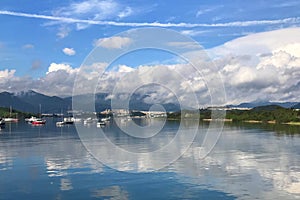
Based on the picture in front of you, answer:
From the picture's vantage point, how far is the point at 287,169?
21.5 meters

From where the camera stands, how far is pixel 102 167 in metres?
22.6

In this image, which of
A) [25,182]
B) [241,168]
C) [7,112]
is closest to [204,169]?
[241,168]

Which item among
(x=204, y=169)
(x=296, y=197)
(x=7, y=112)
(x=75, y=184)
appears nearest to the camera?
(x=296, y=197)

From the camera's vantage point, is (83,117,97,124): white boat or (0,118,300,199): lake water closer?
(0,118,300,199): lake water

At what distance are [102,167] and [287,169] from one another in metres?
9.75

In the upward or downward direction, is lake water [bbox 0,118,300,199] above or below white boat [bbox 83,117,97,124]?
below

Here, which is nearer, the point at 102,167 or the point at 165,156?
the point at 102,167

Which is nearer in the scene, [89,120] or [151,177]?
[151,177]

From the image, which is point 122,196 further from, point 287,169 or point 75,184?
point 287,169

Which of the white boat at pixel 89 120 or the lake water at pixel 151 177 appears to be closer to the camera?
the lake water at pixel 151 177

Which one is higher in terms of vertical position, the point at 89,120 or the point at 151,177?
the point at 89,120

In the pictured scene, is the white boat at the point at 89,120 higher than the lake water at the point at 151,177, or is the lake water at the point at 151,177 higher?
the white boat at the point at 89,120

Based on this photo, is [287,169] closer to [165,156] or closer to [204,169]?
[204,169]

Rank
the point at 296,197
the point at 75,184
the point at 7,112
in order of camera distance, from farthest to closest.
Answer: the point at 7,112 < the point at 75,184 < the point at 296,197
